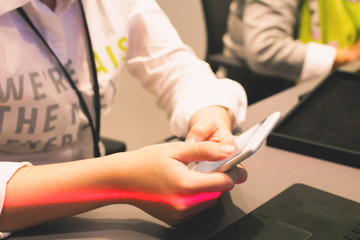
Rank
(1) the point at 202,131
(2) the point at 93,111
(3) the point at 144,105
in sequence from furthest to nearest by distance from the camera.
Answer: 1. (3) the point at 144,105
2. (2) the point at 93,111
3. (1) the point at 202,131

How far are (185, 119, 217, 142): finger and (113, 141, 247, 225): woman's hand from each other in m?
0.11

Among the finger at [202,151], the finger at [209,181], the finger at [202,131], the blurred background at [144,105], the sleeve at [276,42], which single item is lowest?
the blurred background at [144,105]

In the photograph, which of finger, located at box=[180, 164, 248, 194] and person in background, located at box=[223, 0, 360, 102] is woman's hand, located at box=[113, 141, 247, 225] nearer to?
finger, located at box=[180, 164, 248, 194]

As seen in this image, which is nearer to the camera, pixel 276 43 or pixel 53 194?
pixel 53 194

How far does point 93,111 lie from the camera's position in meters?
0.81

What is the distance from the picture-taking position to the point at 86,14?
792 millimetres

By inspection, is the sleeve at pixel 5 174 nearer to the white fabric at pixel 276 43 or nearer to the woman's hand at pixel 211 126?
the woman's hand at pixel 211 126

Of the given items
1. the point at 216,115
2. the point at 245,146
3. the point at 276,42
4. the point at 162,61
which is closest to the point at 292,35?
the point at 276,42

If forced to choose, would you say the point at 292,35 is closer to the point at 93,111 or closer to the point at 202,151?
the point at 93,111

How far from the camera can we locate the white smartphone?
457mm

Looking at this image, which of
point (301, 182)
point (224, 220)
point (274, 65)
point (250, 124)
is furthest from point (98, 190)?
point (274, 65)

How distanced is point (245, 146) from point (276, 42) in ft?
3.43

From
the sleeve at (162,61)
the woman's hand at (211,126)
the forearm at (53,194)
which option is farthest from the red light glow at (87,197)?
the sleeve at (162,61)

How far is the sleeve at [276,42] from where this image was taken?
1429mm
